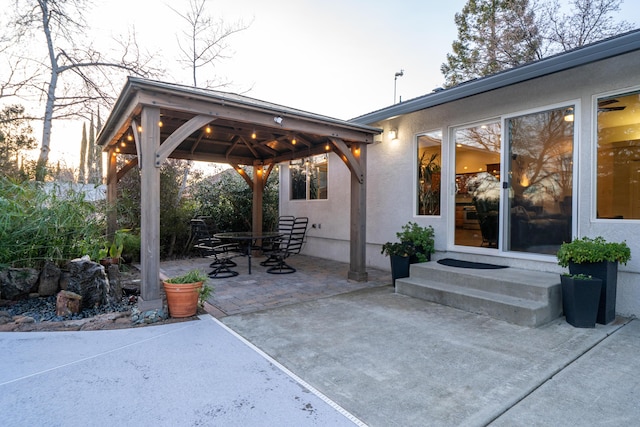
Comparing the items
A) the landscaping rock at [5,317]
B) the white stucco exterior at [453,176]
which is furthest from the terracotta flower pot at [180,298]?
the white stucco exterior at [453,176]

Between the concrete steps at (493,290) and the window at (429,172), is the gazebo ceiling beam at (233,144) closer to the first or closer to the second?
the window at (429,172)

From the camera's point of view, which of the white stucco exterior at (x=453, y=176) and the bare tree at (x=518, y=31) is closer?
the white stucco exterior at (x=453, y=176)

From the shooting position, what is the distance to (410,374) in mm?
2350

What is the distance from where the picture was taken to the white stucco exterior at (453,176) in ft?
12.0

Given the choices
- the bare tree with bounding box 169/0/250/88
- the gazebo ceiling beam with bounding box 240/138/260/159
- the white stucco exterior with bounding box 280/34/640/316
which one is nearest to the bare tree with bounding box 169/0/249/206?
the bare tree with bounding box 169/0/250/88

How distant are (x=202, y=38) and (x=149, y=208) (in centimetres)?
934

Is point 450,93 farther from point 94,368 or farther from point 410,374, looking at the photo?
point 94,368

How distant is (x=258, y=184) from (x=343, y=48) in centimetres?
537

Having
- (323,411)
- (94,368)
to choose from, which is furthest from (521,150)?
(94,368)

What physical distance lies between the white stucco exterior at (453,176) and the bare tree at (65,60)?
20.5 ft

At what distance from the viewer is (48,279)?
4.03 metres

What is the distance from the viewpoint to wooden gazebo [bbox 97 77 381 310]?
3609 mm

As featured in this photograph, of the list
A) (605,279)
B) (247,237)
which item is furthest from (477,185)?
(247,237)

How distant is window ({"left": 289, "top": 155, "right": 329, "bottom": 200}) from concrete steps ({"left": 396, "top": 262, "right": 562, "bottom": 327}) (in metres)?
3.87
